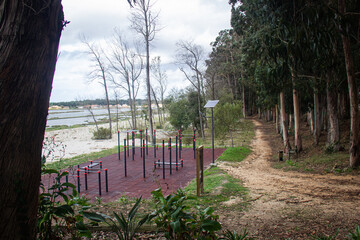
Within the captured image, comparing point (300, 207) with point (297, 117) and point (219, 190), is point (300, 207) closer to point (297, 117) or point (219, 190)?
point (219, 190)

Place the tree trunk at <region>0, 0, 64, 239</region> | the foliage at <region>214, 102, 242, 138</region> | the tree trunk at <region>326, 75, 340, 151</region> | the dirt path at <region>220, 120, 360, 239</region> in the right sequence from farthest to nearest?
1. the foliage at <region>214, 102, 242, 138</region>
2. the tree trunk at <region>326, 75, 340, 151</region>
3. the dirt path at <region>220, 120, 360, 239</region>
4. the tree trunk at <region>0, 0, 64, 239</region>

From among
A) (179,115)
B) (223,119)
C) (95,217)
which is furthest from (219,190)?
(179,115)

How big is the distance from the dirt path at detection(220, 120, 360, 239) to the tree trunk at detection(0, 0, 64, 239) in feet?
8.83

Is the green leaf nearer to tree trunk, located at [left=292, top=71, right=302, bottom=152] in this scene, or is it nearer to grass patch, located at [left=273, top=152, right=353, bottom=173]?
grass patch, located at [left=273, top=152, right=353, bottom=173]

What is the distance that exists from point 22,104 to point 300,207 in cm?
452

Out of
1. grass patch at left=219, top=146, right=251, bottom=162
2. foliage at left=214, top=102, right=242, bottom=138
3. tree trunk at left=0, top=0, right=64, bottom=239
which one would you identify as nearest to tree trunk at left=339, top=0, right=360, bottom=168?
grass patch at left=219, top=146, right=251, bottom=162

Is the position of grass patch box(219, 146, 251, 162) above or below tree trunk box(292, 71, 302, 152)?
below

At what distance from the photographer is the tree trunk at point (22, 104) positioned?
191 cm

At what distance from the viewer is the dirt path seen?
3.38 metres

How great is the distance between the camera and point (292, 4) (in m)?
10.4

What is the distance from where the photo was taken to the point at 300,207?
4.42m

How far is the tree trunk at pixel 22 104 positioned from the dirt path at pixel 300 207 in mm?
2691

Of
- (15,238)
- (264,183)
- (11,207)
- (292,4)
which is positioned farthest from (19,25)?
(292,4)

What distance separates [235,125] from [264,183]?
30.6 feet
